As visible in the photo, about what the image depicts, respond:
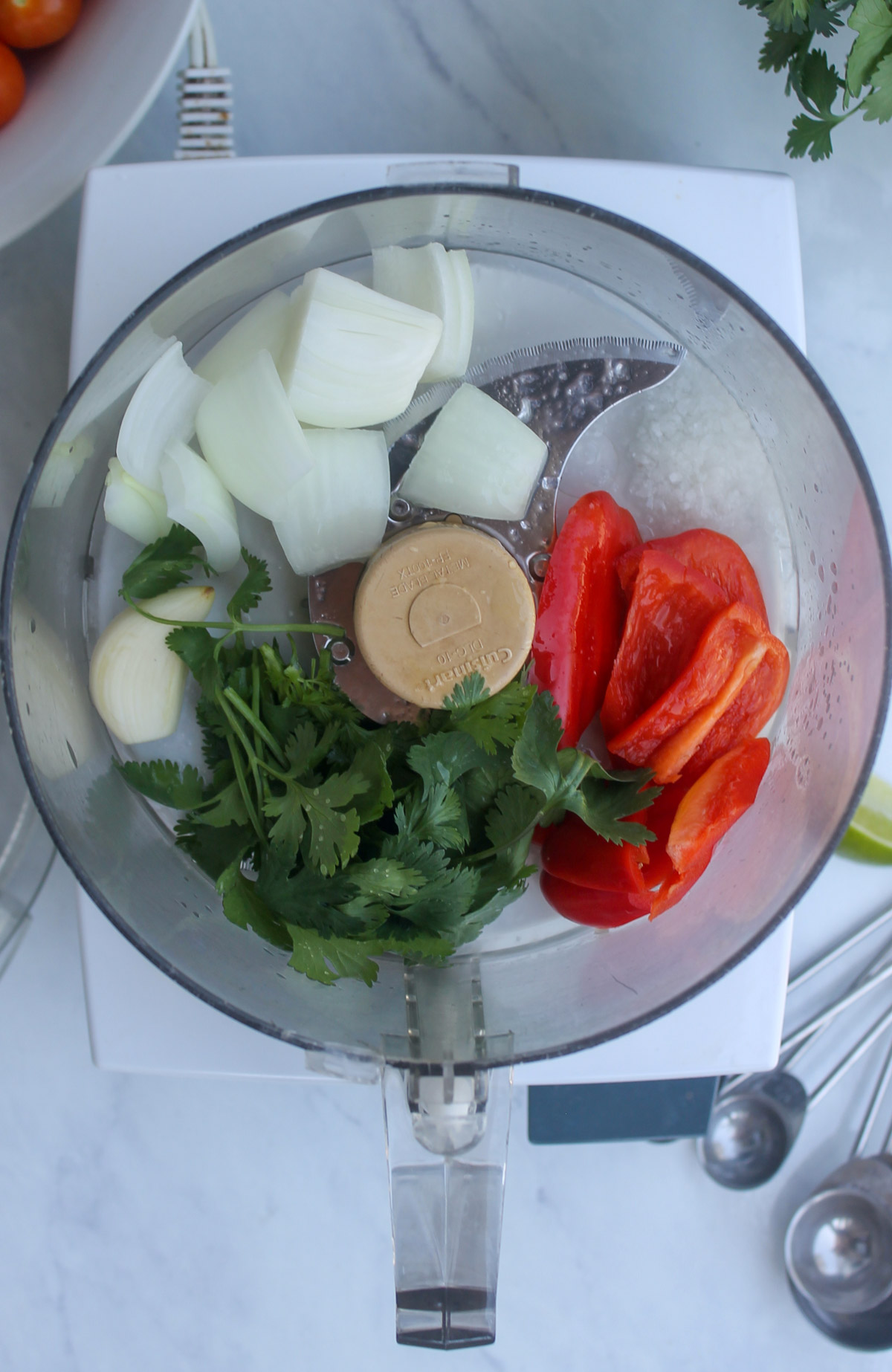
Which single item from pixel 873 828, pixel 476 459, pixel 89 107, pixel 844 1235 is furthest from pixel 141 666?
pixel 844 1235

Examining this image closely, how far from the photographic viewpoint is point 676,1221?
0.88m

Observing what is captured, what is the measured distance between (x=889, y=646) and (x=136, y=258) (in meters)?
0.53

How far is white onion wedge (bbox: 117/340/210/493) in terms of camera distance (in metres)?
0.62

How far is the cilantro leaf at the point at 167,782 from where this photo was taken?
627 mm

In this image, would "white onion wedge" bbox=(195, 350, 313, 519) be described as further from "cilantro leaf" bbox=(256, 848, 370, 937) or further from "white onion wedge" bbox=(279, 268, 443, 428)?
"cilantro leaf" bbox=(256, 848, 370, 937)

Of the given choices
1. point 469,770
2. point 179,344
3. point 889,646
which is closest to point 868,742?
point 889,646

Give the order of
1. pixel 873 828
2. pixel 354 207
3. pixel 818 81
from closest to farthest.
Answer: pixel 354 207
pixel 818 81
pixel 873 828

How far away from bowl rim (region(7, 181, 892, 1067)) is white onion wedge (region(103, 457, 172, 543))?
6 centimetres

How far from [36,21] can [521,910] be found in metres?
0.68

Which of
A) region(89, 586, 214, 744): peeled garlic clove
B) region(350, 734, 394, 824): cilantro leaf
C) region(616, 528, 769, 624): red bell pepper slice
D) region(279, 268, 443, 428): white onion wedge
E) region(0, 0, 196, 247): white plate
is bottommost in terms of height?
region(350, 734, 394, 824): cilantro leaf

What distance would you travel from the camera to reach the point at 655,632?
2.20 feet

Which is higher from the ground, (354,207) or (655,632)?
(354,207)

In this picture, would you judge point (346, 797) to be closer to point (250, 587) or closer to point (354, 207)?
point (250, 587)

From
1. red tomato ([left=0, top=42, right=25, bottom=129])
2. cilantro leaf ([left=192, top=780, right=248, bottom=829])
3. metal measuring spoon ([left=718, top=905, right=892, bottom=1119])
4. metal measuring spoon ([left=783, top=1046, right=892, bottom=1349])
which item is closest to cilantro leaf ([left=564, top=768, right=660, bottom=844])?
cilantro leaf ([left=192, top=780, right=248, bottom=829])
